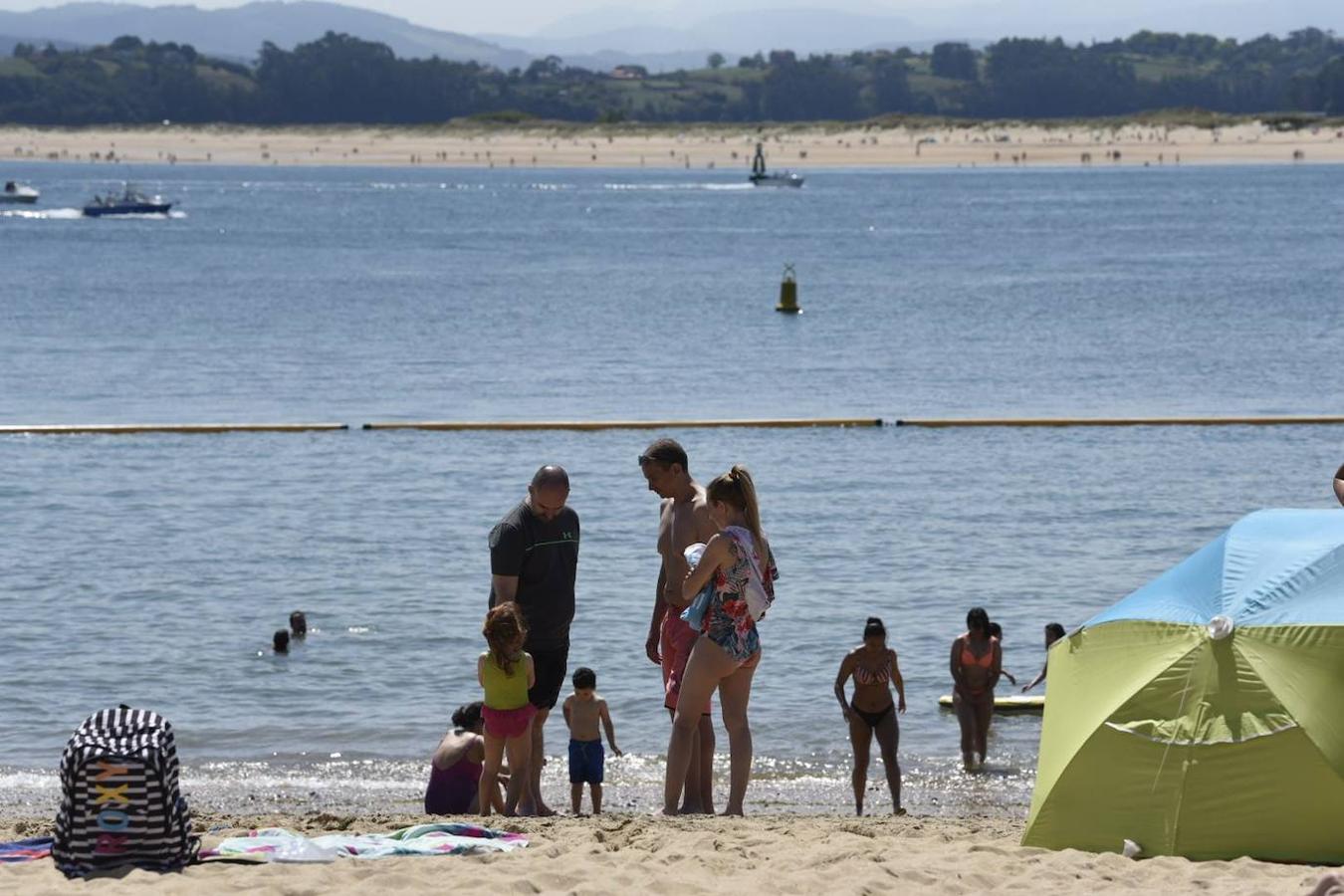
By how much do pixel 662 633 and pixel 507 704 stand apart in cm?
Answer: 82

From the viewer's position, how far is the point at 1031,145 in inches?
7505

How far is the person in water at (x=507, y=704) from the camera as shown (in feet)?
29.7

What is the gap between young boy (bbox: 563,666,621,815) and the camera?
34.8ft

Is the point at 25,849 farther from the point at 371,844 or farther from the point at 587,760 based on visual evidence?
the point at 587,760

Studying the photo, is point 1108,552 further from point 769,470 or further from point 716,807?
point 716,807

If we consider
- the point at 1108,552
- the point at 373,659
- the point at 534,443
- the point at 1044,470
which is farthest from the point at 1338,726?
the point at 534,443

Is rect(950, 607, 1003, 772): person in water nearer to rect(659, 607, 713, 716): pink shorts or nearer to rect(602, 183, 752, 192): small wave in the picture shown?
rect(659, 607, 713, 716): pink shorts

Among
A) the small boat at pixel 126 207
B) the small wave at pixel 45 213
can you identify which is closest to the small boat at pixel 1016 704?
the small boat at pixel 126 207

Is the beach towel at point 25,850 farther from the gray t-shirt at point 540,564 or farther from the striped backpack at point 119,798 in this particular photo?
the gray t-shirt at point 540,564

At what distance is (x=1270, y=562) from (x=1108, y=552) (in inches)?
425

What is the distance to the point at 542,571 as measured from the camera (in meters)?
9.33

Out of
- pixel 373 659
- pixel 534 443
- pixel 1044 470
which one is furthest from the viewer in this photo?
pixel 534 443

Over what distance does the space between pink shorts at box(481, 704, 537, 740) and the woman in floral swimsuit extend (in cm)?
74

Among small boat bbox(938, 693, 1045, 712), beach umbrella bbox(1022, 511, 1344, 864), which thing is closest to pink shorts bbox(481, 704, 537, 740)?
beach umbrella bbox(1022, 511, 1344, 864)
